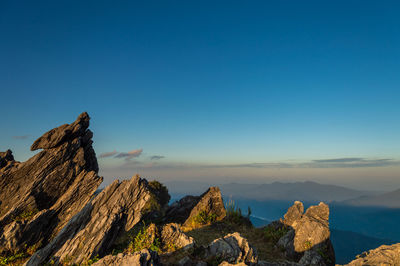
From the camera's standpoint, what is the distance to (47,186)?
1975cm

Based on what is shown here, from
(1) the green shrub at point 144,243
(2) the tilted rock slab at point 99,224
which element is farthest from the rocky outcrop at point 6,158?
(1) the green shrub at point 144,243

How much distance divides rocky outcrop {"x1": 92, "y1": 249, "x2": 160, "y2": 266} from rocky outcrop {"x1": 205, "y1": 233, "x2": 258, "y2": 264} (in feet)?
13.3

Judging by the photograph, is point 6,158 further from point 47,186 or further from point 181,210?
point 181,210

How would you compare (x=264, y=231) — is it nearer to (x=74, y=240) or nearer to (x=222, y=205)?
(x=222, y=205)

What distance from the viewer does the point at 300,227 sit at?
17938mm

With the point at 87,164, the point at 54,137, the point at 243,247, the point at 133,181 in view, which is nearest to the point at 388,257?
the point at 243,247

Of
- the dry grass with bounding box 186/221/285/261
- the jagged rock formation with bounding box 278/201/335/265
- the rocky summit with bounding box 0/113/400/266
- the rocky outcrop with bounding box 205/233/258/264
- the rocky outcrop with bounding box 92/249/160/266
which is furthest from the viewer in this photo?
the dry grass with bounding box 186/221/285/261

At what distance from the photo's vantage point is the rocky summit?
493 inches

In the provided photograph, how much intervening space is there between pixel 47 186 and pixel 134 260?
1672 centimetres

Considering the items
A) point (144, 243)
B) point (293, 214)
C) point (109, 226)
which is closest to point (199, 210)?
point (293, 214)

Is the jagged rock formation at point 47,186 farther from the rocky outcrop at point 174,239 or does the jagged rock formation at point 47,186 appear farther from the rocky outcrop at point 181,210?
the rocky outcrop at point 181,210

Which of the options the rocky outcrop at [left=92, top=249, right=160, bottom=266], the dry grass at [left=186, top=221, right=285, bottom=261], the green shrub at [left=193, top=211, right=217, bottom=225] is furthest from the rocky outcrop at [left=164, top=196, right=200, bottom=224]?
the rocky outcrop at [left=92, top=249, right=160, bottom=266]

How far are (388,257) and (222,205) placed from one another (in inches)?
623

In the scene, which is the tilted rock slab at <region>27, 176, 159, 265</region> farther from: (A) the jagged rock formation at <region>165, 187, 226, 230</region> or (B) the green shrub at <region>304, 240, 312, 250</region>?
(B) the green shrub at <region>304, 240, 312, 250</region>
